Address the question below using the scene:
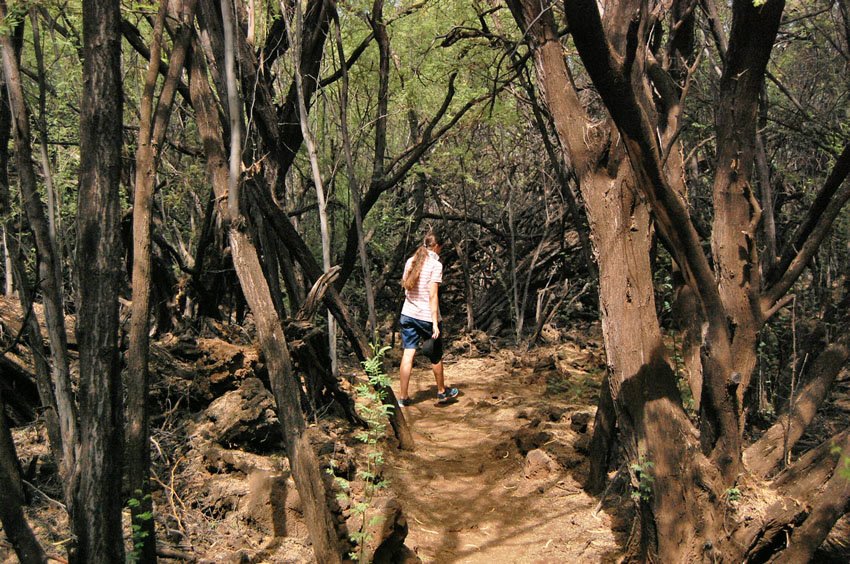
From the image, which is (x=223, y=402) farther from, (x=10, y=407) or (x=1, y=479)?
(x=1, y=479)

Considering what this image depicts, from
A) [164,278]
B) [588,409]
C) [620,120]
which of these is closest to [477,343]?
[588,409]

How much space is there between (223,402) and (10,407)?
154cm

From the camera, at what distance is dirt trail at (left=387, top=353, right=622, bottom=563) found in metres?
4.70

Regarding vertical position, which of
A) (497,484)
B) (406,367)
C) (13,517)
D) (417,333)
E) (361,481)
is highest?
(417,333)

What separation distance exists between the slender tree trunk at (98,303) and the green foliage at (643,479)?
2791 millimetres

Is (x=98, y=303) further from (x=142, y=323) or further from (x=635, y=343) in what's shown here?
(x=635, y=343)

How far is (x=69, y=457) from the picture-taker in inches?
118

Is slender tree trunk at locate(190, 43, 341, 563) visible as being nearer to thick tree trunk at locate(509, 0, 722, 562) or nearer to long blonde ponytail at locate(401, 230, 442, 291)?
thick tree trunk at locate(509, 0, 722, 562)

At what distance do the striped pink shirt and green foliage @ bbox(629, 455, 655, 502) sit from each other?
376 cm

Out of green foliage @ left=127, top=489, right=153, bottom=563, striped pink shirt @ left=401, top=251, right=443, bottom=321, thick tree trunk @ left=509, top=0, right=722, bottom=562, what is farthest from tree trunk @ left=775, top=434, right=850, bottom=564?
striped pink shirt @ left=401, top=251, right=443, bottom=321

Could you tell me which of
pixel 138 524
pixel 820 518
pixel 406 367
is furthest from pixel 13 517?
pixel 406 367

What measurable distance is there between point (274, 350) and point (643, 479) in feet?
7.58

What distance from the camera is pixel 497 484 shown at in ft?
19.0

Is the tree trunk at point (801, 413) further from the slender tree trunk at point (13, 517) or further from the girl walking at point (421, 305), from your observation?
the slender tree trunk at point (13, 517)
